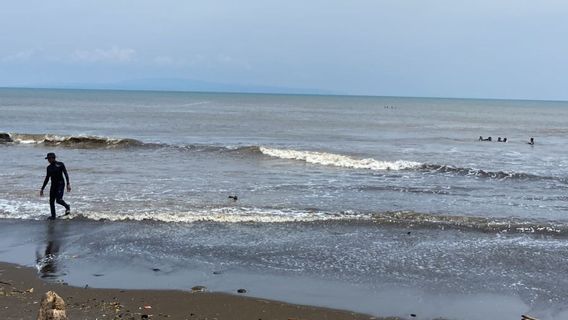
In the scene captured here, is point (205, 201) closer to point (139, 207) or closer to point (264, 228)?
point (139, 207)

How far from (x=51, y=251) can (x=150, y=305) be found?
13.0 feet

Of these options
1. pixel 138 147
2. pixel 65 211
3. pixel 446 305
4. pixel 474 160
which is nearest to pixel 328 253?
pixel 446 305

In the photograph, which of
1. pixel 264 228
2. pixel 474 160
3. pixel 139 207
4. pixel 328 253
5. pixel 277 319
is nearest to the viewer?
pixel 277 319

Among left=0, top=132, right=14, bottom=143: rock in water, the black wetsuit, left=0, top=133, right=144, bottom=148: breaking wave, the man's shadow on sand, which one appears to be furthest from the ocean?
left=0, top=132, right=14, bottom=143: rock in water

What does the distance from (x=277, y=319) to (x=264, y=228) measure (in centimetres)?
555

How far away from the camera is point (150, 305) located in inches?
313

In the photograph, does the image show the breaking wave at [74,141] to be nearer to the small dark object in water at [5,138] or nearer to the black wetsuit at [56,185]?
the small dark object in water at [5,138]

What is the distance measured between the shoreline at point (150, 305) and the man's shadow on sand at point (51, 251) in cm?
69

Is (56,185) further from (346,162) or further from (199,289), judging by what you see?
(346,162)

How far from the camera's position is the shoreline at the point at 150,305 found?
7578mm

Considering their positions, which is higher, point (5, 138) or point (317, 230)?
point (317, 230)

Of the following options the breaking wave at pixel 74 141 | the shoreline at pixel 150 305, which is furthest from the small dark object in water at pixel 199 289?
the breaking wave at pixel 74 141

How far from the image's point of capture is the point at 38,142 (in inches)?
1394

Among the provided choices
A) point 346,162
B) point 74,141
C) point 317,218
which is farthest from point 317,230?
point 74,141
